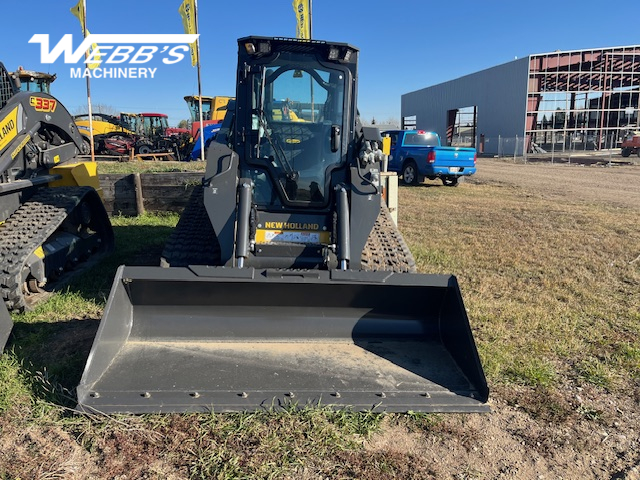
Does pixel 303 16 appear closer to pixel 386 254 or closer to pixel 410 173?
pixel 410 173

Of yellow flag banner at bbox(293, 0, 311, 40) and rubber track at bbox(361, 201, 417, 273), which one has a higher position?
yellow flag banner at bbox(293, 0, 311, 40)

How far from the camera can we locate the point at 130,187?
28.1 ft

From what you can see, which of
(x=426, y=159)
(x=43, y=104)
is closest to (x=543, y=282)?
(x=43, y=104)

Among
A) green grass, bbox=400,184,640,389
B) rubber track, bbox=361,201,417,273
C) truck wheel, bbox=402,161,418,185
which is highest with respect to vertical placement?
truck wheel, bbox=402,161,418,185

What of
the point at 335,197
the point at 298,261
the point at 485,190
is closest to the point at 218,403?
the point at 298,261

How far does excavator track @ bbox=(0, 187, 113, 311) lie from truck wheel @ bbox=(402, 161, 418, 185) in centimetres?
1059

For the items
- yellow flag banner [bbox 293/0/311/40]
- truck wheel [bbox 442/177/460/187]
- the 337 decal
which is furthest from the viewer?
yellow flag banner [bbox 293/0/311/40]

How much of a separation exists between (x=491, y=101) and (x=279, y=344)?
35651 mm

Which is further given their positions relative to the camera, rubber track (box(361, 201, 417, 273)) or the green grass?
rubber track (box(361, 201, 417, 273))

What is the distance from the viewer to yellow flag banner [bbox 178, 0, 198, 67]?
1603 centimetres

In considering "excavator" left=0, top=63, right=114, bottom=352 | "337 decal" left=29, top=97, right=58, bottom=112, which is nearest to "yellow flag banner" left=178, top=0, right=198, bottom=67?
"excavator" left=0, top=63, right=114, bottom=352

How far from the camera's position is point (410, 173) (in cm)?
1542

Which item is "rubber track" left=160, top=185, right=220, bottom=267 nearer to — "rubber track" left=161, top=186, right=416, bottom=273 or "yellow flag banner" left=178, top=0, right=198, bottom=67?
"rubber track" left=161, top=186, right=416, bottom=273

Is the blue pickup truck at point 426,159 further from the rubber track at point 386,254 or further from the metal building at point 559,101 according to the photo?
the metal building at point 559,101
